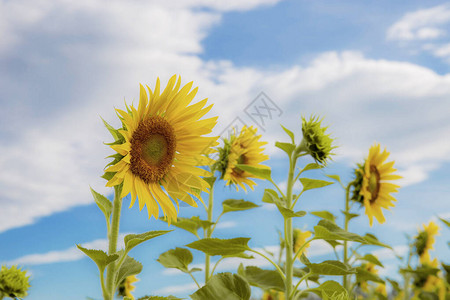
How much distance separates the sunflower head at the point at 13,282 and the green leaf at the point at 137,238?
4.65 ft

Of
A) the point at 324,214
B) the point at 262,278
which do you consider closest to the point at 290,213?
the point at 262,278

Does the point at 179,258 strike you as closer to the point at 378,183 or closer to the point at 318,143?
the point at 318,143

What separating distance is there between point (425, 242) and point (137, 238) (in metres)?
4.18

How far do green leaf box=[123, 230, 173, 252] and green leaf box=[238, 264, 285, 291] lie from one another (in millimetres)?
938

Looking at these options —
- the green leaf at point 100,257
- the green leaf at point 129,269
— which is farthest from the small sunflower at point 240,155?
the green leaf at point 100,257

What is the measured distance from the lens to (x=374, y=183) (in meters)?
3.68

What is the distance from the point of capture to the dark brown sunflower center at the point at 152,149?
82.9 inches

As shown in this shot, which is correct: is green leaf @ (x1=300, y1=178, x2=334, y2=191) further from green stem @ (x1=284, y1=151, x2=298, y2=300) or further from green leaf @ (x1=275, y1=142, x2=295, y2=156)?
green leaf @ (x1=275, y1=142, x2=295, y2=156)

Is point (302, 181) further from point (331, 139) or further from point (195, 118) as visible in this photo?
point (195, 118)

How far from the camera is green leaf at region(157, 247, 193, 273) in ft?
8.99

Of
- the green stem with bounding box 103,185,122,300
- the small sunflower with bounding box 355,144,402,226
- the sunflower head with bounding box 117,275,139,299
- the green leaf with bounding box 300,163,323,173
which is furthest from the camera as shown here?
the sunflower head with bounding box 117,275,139,299

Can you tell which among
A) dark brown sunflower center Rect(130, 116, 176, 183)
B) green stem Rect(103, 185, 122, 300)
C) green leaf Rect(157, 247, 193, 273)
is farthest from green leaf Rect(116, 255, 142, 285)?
green leaf Rect(157, 247, 193, 273)

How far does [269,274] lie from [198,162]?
0.84 m

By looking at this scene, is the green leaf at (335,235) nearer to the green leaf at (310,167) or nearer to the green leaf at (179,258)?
the green leaf at (310,167)
